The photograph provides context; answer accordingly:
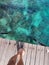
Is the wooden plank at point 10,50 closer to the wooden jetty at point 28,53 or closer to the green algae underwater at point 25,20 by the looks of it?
the wooden jetty at point 28,53

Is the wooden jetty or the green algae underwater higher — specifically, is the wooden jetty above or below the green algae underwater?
below

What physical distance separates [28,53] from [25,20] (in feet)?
5.68

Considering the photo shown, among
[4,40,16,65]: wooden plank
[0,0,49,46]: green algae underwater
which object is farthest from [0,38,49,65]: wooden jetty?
[0,0,49,46]: green algae underwater

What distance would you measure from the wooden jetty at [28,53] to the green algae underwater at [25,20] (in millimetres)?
1260

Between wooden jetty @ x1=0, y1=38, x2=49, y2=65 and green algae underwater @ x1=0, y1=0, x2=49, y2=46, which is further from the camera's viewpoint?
green algae underwater @ x1=0, y1=0, x2=49, y2=46

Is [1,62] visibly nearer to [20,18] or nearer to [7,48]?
[7,48]

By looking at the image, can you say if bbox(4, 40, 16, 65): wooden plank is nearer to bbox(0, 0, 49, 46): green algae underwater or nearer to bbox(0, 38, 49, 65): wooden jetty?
bbox(0, 38, 49, 65): wooden jetty

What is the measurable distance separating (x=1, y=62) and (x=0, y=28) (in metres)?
1.67

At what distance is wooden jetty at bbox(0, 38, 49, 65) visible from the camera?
1.73m

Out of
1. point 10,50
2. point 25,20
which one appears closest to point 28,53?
point 10,50

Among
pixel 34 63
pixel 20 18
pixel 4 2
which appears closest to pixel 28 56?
pixel 34 63

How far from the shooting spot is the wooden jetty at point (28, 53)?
173 centimetres

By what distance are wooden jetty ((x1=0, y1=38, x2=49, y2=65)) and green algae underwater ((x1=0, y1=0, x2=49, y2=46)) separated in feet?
4.13

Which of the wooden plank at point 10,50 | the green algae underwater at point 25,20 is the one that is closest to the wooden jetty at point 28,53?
the wooden plank at point 10,50
